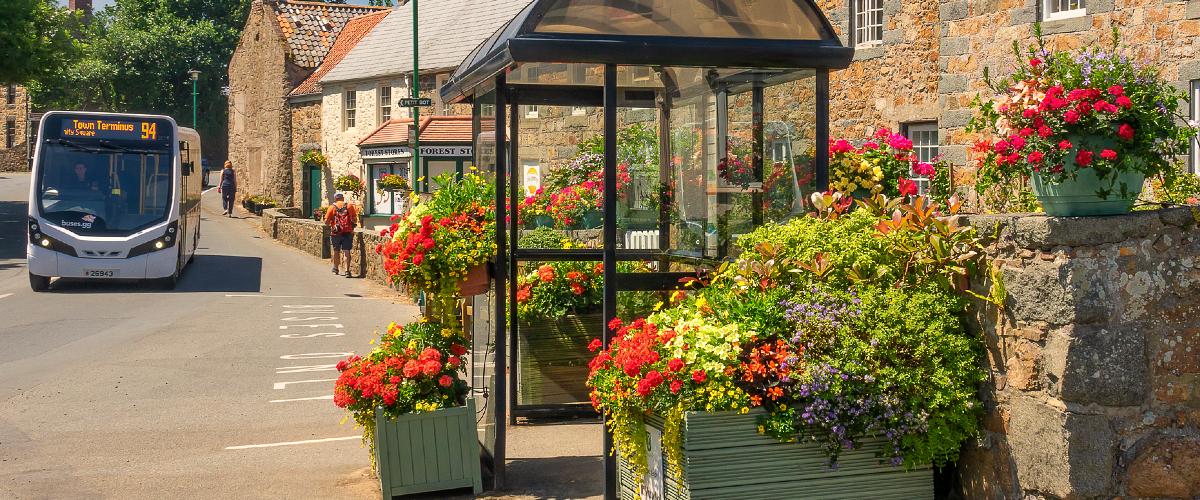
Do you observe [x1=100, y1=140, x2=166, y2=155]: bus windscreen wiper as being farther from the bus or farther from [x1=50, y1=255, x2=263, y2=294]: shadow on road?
[x1=50, y1=255, x2=263, y2=294]: shadow on road

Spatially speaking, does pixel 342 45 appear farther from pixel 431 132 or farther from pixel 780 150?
pixel 780 150

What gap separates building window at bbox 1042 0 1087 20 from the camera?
1439 centimetres

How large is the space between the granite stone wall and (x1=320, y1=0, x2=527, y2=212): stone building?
3033 cm

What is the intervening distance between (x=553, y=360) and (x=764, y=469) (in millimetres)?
3354

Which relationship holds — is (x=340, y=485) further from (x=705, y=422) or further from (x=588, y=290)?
(x=705, y=422)

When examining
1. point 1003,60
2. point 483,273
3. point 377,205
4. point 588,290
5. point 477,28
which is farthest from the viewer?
point 377,205

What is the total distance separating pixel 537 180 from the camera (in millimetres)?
7941

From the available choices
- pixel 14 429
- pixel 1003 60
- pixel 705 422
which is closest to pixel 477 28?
pixel 1003 60

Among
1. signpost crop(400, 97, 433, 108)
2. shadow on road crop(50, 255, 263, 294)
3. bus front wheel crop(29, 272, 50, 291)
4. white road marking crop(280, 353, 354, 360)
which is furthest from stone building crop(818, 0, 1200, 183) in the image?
bus front wheel crop(29, 272, 50, 291)

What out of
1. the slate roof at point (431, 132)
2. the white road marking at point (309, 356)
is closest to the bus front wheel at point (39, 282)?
the white road marking at point (309, 356)

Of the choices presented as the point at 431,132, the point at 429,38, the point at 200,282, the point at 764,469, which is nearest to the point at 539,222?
the point at 764,469

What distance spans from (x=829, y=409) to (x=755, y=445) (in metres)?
0.37

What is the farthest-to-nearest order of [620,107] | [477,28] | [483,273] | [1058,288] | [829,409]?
[477,28]
[620,107]
[483,273]
[829,409]
[1058,288]

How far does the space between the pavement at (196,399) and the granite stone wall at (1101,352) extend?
8.90 ft
